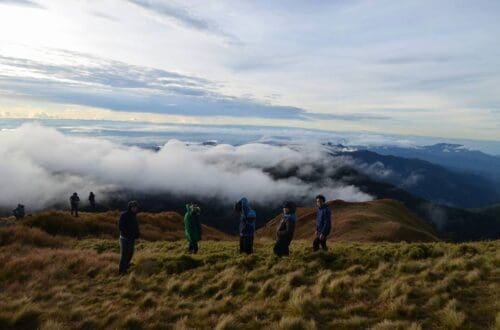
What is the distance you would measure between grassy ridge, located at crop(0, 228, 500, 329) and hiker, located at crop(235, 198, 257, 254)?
1098 millimetres

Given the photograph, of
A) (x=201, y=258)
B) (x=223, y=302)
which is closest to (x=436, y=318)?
(x=223, y=302)

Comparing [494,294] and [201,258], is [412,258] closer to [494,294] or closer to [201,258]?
[494,294]

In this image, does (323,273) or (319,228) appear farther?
(319,228)

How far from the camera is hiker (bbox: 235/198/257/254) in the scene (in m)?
17.6

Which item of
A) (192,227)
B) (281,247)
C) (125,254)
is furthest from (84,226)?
(281,247)

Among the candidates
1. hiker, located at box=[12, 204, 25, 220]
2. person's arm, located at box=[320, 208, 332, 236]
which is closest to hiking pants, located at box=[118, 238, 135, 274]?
person's arm, located at box=[320, 208, 332, 236]

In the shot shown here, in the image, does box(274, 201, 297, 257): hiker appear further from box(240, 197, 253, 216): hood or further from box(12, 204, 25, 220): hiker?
box(12, 204, 25, 220): hiker

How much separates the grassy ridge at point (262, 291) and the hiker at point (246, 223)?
43.2 inches

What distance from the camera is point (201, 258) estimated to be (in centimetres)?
1680

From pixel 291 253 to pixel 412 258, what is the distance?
456cm

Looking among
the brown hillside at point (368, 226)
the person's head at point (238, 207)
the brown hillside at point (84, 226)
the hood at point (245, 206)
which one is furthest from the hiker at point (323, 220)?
the brown hillside at point (84, 226)

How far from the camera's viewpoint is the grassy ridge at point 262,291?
918 centimetres

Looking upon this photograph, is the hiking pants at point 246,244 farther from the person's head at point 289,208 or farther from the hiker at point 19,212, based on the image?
the hiker at point 19,212

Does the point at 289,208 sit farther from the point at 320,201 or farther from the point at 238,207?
the point at 238,207
